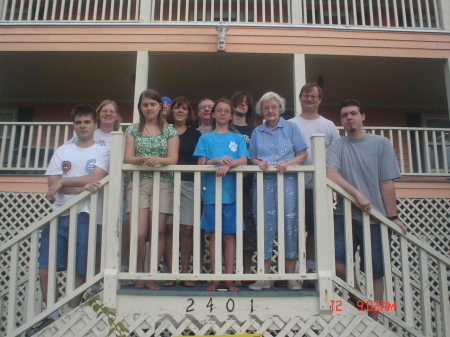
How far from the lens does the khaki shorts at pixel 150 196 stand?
110 inches

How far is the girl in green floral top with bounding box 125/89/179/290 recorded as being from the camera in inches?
110

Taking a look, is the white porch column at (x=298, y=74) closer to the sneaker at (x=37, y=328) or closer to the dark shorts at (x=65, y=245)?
the dark shorts at (x=65, y=245)

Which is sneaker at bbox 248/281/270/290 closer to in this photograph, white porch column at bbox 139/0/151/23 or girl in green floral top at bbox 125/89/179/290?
girl in green floral top at bbox 125/89/179/290

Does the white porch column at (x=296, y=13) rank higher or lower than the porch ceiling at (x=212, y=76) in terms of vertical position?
higher

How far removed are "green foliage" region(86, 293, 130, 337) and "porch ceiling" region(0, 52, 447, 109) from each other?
5131mm

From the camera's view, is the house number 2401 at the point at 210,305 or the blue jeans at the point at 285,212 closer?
the house number 2401 at the point at 210,305

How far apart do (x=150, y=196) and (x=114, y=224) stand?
0.36m

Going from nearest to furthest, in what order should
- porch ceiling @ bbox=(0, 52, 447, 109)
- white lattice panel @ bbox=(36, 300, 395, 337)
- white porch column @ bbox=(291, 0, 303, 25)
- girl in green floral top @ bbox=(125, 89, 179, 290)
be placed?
white lattice panel @ bbox=(36, 300, 395, 337) → girl in green floral top @ bbox=(125, 89, 179, 290) → white porch column @ bbox=(291, 0, 303, 25) → porch ceiling @ bbox=(0, 52, 447, 109)

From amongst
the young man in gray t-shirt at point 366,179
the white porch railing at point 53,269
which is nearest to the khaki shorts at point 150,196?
the white porch railing at point 53,269

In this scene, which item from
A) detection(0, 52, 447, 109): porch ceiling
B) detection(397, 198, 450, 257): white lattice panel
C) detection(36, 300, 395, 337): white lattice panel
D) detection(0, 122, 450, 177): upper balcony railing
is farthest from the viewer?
detection(0, 52, 447, 109): porch ceiling

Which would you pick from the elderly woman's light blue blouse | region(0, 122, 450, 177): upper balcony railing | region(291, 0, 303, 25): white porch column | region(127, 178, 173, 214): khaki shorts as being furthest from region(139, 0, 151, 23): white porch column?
region(127, 178, 173, 214): khaki shorts

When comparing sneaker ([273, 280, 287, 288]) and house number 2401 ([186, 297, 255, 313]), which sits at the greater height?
sneaker ([273, 280, 287, 288])

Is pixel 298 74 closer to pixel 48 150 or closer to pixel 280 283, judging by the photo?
pixel 280 283
